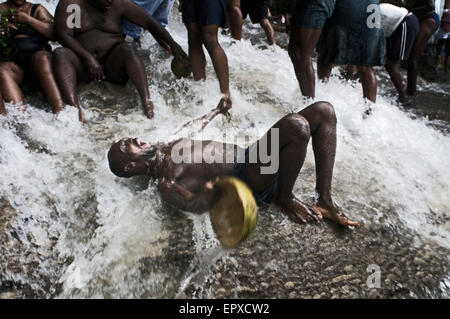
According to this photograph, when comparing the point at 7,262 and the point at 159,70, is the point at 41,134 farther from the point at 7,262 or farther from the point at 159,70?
the point at 159,70

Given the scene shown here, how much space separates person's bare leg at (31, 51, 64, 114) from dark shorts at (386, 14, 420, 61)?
13.6 ft

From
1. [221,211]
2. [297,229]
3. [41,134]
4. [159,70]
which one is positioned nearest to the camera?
[221,211]

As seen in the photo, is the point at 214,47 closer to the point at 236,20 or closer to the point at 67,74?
the point at 67,74

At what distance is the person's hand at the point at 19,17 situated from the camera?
130 inches

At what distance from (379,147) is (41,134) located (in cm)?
298

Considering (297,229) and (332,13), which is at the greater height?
(332,13)

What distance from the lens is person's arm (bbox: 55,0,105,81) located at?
3309mm

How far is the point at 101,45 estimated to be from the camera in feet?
11.5

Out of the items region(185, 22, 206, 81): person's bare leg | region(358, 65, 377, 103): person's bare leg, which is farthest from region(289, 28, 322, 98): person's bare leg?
region(185, 22, 206, 81): person's bare leg

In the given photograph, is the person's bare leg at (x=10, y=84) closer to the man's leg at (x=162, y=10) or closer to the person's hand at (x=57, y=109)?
the person's hand at (x=57, y=109)

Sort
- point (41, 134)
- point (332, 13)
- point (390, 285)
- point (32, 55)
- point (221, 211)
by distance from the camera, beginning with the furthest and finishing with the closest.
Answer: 1. point (332, 13)
2. point (32, 55)
3. point (41, 134)
4. point (390, 285)
5. point (221, 211)

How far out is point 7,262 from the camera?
6.51 ft
